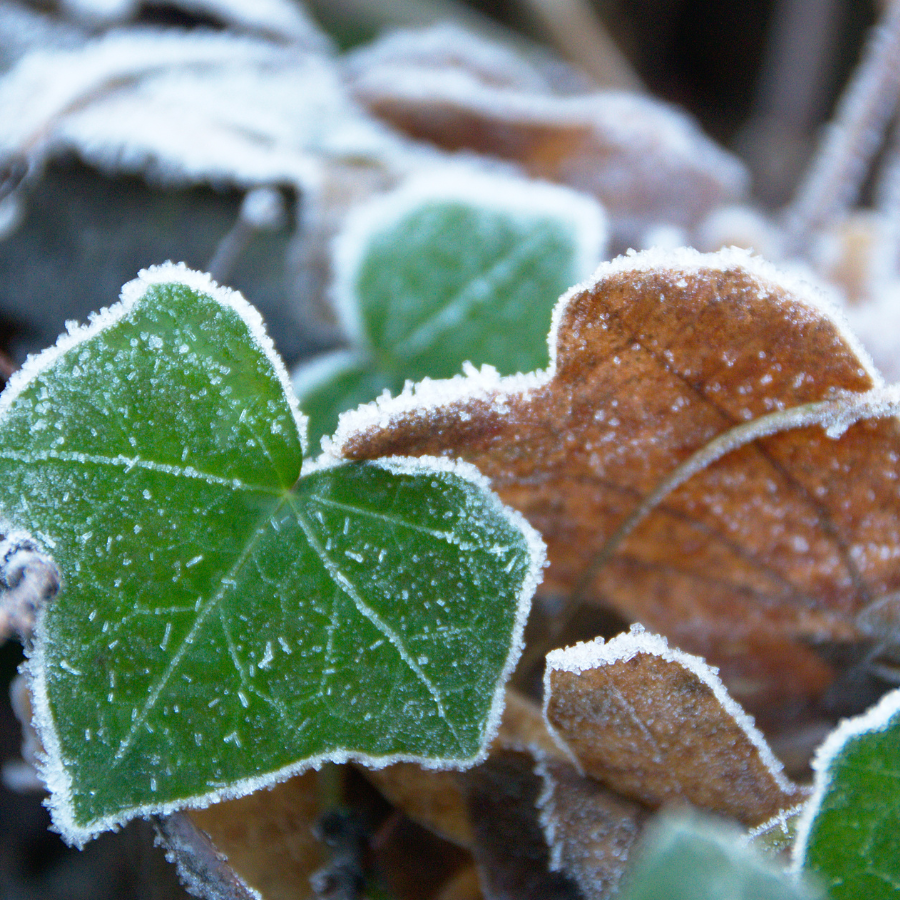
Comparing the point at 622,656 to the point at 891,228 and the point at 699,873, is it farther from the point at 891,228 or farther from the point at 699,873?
the point at 891,228

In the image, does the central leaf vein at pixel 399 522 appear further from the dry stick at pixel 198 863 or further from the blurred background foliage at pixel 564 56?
the blurred background foliage at pixel 564 56

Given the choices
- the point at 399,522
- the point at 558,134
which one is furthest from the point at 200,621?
the point at 558,134

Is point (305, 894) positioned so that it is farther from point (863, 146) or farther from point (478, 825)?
point (863, 146)

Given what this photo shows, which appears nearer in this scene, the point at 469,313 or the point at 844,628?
the point at 844,628

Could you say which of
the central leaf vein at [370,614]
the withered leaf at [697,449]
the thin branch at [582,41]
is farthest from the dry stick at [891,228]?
the central leaf vein at [370,614]

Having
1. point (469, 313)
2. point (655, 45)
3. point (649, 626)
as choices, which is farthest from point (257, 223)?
point (655, 45)

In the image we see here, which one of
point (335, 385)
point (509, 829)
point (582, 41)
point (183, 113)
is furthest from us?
point (582, 41)
